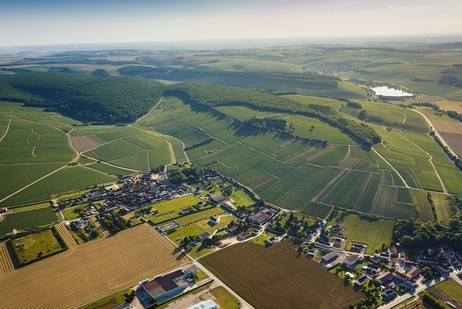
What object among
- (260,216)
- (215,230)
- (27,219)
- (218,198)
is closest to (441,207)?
(260,216)

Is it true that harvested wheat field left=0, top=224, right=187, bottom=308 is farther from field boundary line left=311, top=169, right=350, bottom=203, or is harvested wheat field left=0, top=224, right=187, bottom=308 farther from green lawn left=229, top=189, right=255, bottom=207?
field boundary line left=311, top=169, right=350, bottom=203

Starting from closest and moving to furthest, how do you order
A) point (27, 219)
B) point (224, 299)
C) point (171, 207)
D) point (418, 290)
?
point (224, 299), point (418, 290), point (27, 219), point (171, 207)

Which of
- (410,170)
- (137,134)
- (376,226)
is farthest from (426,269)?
(137,134)

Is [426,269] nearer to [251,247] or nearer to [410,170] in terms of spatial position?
[251,247]

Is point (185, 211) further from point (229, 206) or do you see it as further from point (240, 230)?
point (240, 230)

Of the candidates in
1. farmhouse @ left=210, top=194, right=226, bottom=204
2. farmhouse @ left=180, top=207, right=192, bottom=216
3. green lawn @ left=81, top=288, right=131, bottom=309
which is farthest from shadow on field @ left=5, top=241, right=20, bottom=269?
farmhouse @ left=210, top=194, right=226, bottom=204
